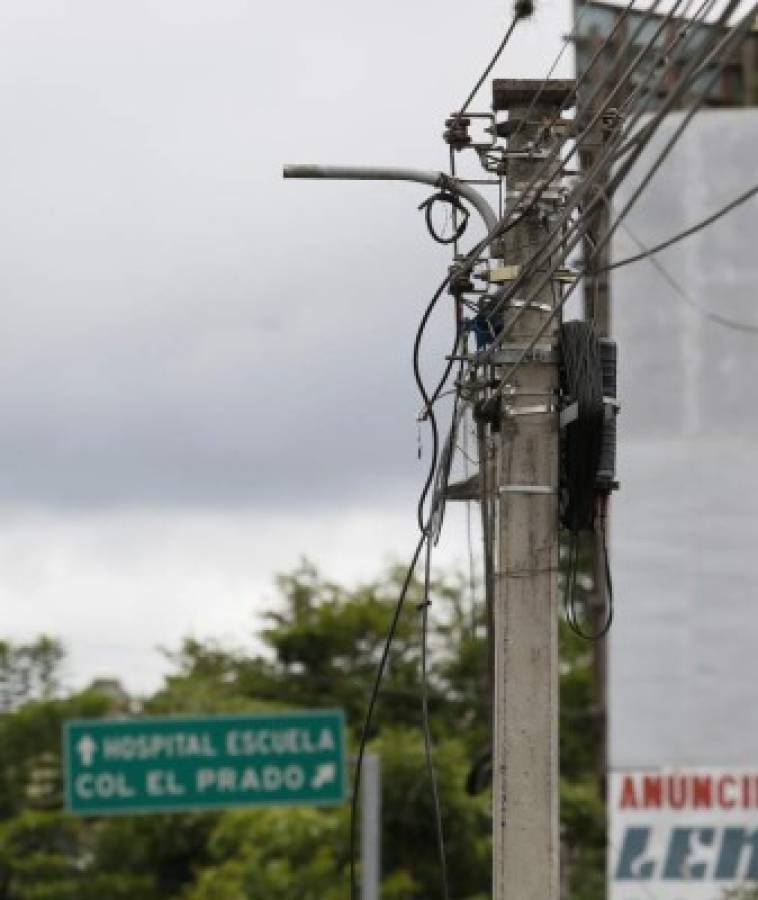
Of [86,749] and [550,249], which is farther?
[86,749]

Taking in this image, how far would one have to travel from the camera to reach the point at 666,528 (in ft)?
125

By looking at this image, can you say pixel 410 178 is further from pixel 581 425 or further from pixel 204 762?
pixel 204 762

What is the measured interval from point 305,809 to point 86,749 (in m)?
22.8

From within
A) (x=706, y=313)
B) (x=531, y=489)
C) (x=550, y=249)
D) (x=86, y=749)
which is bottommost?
(x=86, y=749)

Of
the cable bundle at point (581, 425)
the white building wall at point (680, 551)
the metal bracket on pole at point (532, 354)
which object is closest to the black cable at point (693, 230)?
the cable bundle at point (581, 425)

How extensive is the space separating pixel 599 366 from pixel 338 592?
58.7 m

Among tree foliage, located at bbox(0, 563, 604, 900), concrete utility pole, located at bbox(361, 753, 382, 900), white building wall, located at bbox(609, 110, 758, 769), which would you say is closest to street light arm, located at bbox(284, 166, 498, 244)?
concrete utility pole, located at bbox(361, 753, 382, 900)

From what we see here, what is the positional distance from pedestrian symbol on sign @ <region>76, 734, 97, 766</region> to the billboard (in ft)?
32.5

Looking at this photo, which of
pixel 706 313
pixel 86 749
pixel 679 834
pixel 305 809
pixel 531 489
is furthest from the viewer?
pixel 305 809

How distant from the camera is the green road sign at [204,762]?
97.6 ft

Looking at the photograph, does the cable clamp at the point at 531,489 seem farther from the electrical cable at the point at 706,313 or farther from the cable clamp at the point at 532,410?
the electrical cable at the point at 706,313

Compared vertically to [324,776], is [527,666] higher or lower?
higher

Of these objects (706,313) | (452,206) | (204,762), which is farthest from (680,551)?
(452,206)

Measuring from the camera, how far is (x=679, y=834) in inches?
1512
